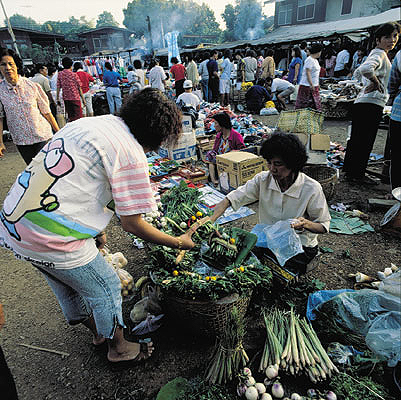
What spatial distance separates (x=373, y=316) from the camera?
206 cm

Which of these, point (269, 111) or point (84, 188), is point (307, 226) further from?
point (269, 111)

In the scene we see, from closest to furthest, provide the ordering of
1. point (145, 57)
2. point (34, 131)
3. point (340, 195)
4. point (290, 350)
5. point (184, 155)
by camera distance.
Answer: point (290, 350) < point (34, 131) < point (340, 195) < point (184, 155) < point (145, 57)

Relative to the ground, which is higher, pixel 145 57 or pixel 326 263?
pixel 145 57

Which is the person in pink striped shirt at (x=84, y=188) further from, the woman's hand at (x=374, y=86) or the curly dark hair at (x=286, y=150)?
the woman's hand at (x=374, y=86)

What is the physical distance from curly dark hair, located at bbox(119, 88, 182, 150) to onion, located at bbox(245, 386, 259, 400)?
1594 millimetres

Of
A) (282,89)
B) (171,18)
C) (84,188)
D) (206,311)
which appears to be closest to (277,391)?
(206,311)

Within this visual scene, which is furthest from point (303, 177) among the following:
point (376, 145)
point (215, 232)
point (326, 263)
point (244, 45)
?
point (244, 45)

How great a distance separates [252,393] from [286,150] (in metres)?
1.70

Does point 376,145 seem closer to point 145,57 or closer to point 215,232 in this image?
point 215,232

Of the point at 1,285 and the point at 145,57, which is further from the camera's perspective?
the point at 145,57

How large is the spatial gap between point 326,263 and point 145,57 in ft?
103

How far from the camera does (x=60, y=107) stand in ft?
23.9

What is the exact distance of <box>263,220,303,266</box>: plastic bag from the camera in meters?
2.34

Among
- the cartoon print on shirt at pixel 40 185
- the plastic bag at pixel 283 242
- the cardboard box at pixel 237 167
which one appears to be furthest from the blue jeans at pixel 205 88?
the cartoon print on shirt at pixel 40 185
